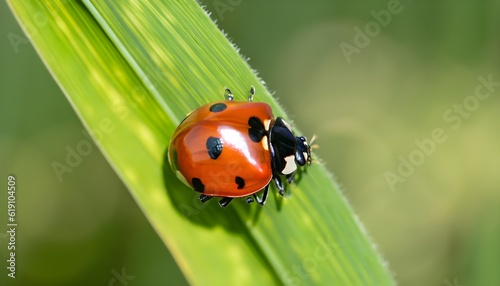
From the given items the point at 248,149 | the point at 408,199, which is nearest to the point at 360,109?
the point at 408,199

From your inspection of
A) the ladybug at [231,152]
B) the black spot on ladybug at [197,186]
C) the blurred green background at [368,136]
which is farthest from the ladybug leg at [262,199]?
the blurred green background at [368,136]

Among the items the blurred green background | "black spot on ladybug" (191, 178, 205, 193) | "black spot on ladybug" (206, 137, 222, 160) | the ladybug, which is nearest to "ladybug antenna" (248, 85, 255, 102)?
the ladybug

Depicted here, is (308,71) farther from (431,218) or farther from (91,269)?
(91,269)

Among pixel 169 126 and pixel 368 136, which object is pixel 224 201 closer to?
pixel 169 126

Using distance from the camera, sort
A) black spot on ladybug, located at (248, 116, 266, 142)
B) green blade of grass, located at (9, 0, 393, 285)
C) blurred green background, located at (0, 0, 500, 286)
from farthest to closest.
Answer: blurred green background, located at (0, 0, 500, 286)
black spot on ladybug, located at (248, 116, 266, 142)
green blade of grass, located at (9, 0, 393, 285)

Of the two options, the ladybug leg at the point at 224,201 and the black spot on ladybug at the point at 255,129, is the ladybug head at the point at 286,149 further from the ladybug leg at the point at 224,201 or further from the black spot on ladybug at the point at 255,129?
the ladybug leg at the point at 224,201

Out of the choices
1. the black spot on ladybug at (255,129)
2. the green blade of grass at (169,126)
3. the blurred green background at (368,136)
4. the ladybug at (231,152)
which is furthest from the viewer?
the blurred green background at (368,136)

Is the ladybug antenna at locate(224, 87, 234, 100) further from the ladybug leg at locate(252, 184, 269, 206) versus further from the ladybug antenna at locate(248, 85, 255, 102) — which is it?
the ladybug leg at locate(252, 184, 269, 206)
